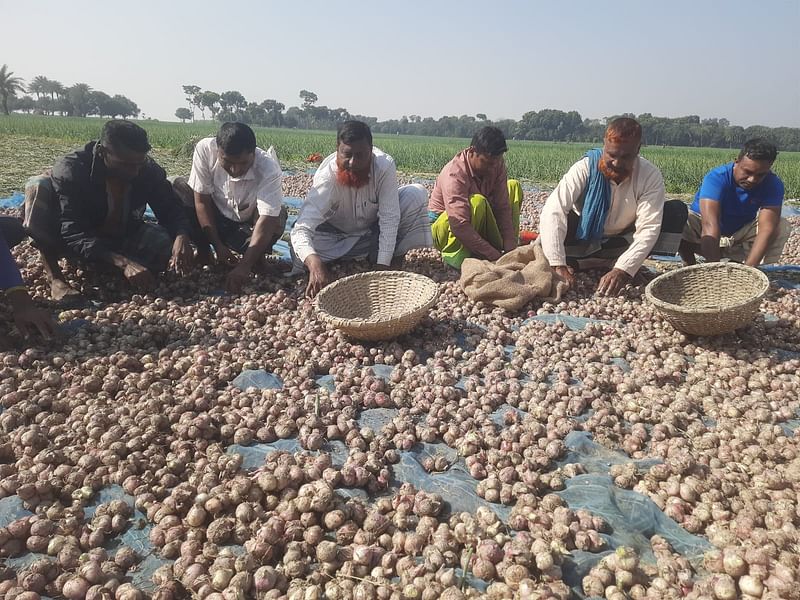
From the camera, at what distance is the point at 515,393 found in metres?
2.67

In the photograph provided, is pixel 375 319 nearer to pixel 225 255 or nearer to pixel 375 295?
pixel 375 295

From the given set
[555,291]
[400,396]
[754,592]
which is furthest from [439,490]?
[555,291]

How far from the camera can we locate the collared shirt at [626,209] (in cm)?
398

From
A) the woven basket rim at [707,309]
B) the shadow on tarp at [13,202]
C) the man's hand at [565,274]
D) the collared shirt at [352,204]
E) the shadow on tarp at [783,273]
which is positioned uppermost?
the collared shirt at [352,204]

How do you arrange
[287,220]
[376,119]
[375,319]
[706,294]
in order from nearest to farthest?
[375,319] < [706,294] < [287,220] < [376,119]

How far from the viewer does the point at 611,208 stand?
4184mm

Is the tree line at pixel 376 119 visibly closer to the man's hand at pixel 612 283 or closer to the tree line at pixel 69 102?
the tree line at pixel 69 102

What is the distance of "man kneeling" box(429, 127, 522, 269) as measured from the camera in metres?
4.38

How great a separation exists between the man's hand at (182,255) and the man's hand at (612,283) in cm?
331

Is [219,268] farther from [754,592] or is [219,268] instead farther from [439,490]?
[754,592]

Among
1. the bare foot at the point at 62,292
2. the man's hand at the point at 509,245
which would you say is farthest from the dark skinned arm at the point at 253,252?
the man's hand at the point at 509,245

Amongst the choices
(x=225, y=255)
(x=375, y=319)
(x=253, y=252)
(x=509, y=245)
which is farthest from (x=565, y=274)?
(x=225, y=255)

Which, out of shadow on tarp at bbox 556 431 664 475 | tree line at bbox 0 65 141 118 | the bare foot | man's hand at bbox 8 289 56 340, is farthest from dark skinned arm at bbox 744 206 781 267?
tree line at bbox 0 65 141 118

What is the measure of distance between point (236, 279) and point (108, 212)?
110cm
